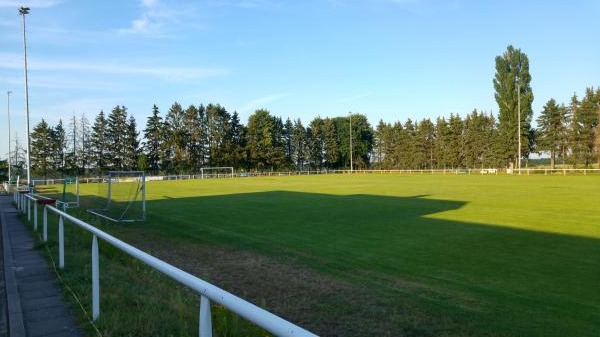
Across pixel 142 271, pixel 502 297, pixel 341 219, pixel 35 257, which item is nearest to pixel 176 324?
pixel 142 271

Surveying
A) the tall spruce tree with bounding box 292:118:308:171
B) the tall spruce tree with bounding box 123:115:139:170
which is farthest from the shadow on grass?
the tall spruce tree with bounding box 292:118:308:171

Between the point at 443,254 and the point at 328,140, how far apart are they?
105558 mm

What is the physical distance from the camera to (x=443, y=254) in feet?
31.8

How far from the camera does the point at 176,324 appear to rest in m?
4.64

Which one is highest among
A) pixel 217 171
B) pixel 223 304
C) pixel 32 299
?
pixel 223 304

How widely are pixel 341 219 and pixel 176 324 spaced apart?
11.8m

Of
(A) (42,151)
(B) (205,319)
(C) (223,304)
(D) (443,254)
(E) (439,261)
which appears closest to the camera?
(C) (223,304)

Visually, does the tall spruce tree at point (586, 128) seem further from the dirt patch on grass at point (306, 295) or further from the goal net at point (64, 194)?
the dirt patch on grass at point (306, 295)

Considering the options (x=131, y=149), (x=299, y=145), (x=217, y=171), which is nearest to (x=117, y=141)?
(x=131, y=149)

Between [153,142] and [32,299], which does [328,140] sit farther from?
[32,299]

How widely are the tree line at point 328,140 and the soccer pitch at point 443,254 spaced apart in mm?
53980

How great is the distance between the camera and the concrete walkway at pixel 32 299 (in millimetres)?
5090

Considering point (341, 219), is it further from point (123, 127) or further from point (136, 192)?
point (123, 127)

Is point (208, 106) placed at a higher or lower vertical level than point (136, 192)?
higher
